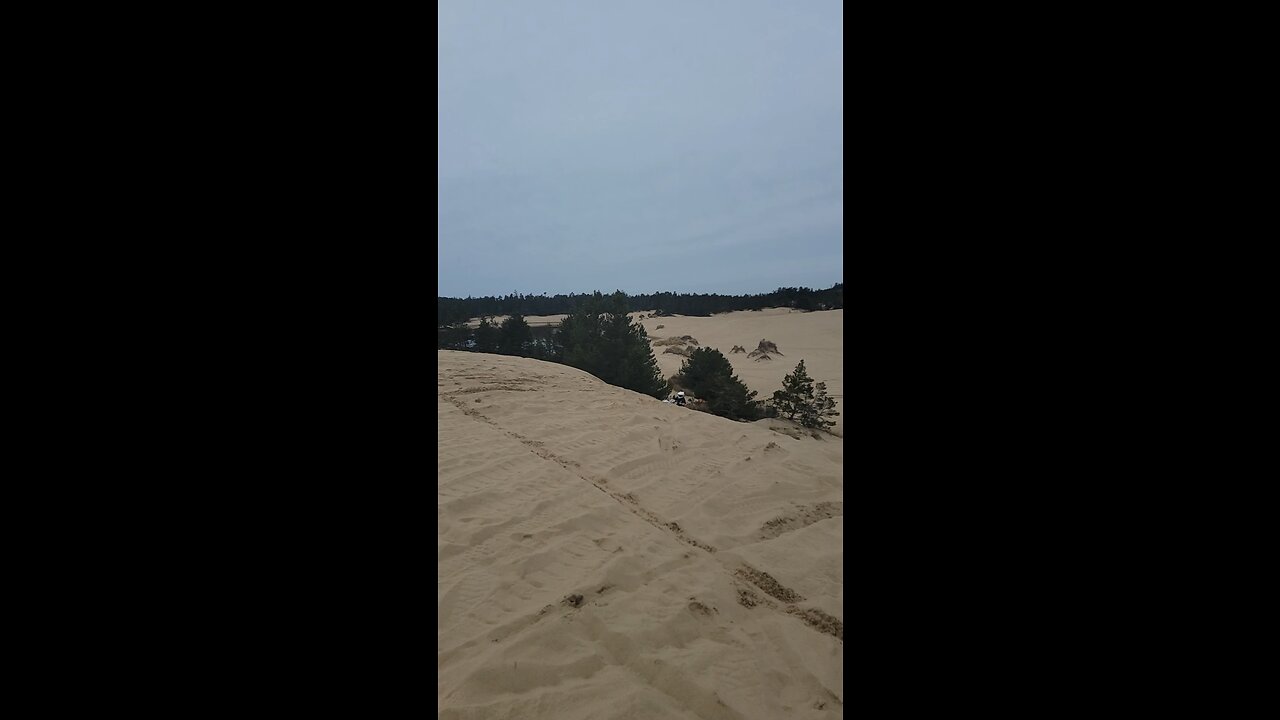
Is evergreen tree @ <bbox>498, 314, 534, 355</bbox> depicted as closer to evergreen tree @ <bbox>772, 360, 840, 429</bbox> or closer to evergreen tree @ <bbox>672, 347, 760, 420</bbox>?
evergreen tree @ <bbox>672, 347, 760, 420</bbox>

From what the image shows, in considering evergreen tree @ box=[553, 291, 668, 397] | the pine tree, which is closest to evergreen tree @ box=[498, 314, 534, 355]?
evergreen tree @ box=[553, 291, 668, 397]

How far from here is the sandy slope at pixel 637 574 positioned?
2273mm

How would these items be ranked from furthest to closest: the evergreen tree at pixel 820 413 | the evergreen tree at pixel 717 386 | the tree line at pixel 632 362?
1. the evergreen tree at pixel 717 386
2. the tree line at pixel 632 362
3. the evergreen tree at pixel 820 413

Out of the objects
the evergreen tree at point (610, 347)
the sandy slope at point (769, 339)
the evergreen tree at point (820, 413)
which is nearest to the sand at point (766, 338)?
the sandy slope at point (769, 339)

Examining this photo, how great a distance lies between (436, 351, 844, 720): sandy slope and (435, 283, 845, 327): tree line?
14.6m

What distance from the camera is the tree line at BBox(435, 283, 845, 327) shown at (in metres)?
21.0

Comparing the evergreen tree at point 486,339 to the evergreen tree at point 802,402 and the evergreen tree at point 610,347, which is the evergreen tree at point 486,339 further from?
the evergreen tree at point 802,402

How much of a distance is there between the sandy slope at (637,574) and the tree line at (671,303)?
48.0ft
